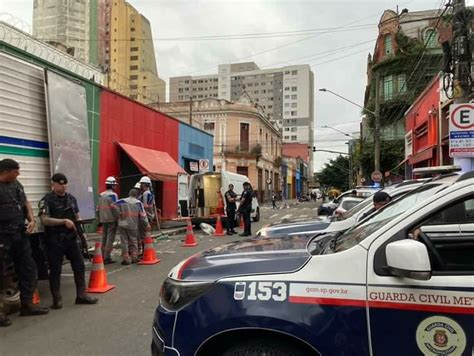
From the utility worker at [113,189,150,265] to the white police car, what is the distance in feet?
23.2

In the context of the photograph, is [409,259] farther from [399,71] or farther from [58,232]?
[399,71]

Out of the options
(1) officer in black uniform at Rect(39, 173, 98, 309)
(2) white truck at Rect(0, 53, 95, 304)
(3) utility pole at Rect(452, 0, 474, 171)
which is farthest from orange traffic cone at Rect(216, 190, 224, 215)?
(1) officer in black uniform at Rect(39, 173, 98, 309)

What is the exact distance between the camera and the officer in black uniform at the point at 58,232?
632 cm

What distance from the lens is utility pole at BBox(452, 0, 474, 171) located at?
10.7 meters

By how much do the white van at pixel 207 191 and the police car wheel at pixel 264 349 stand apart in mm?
16510

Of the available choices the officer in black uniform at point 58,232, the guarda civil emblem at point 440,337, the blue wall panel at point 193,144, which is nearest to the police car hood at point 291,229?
the officer in black uniform at point 58,232

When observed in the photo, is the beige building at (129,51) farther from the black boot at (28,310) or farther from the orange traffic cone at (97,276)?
the black boot at (28,310)

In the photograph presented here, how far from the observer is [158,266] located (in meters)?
9.81

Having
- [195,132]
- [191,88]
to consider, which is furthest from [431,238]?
[191,88]

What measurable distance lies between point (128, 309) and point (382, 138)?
4137cm

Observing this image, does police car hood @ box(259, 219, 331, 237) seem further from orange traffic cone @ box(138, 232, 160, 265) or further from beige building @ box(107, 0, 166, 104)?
beige building @ box(107, 0, 166, 104)

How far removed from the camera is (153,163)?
63.7 ft

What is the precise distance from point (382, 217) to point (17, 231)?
4.40m

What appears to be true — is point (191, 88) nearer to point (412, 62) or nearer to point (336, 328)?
point (412, 62)
